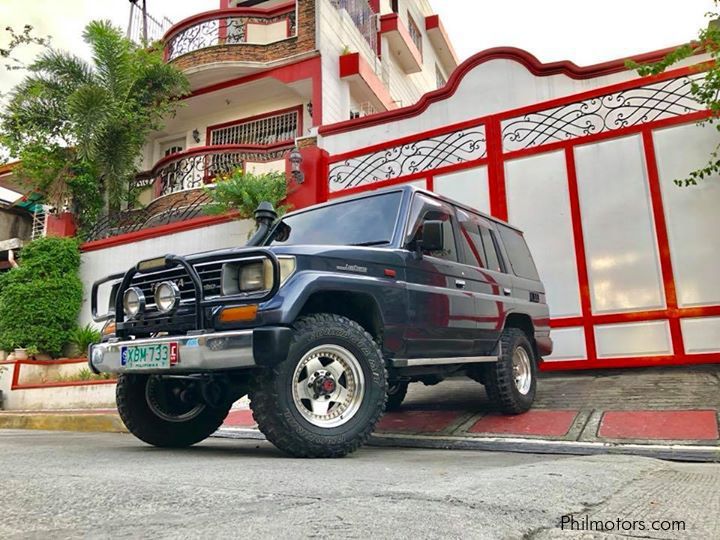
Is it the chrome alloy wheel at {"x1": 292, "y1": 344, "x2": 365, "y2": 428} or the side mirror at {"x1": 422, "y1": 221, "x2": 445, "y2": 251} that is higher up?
the side mirror at {"x1": 422, "y1": 221, "x2": 445, "y2": 251}

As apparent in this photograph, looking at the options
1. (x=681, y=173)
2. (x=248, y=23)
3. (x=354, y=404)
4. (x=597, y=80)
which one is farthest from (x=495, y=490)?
(x=248, y=23)

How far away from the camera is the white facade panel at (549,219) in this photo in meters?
7.58

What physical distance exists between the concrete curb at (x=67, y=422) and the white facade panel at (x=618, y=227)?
6.45 m

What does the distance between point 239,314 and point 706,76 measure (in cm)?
647

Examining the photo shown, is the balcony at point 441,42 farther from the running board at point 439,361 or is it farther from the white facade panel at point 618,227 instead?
the running board at point 439,361

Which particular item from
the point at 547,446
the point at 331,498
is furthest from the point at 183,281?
the point at 547,446

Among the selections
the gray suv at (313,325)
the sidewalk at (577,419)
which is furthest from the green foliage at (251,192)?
the gray suv at (313,325)

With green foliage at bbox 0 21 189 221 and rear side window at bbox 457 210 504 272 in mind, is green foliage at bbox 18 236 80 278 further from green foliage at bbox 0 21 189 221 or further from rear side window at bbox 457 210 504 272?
rear side window at bbox 457 210 504 272

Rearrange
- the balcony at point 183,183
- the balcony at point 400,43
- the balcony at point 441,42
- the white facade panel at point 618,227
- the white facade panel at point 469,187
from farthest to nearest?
the balcony at point 441,42 < the balcony at point 400,43 < the balcony at point 183,183 < the white facade panel at point 469,187 < the white facade panel at point 618,227

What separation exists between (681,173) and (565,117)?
1728 millimetres

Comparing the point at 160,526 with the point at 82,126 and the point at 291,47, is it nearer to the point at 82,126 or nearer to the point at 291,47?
the point at 82,126

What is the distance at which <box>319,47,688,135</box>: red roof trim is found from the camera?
8164mm

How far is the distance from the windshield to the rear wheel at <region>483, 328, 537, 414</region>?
180cm

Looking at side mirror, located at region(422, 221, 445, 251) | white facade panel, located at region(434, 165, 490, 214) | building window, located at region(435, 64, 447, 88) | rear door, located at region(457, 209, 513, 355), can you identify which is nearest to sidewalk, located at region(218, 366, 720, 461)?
rear door, located at region(457, 209, 513, 355)
